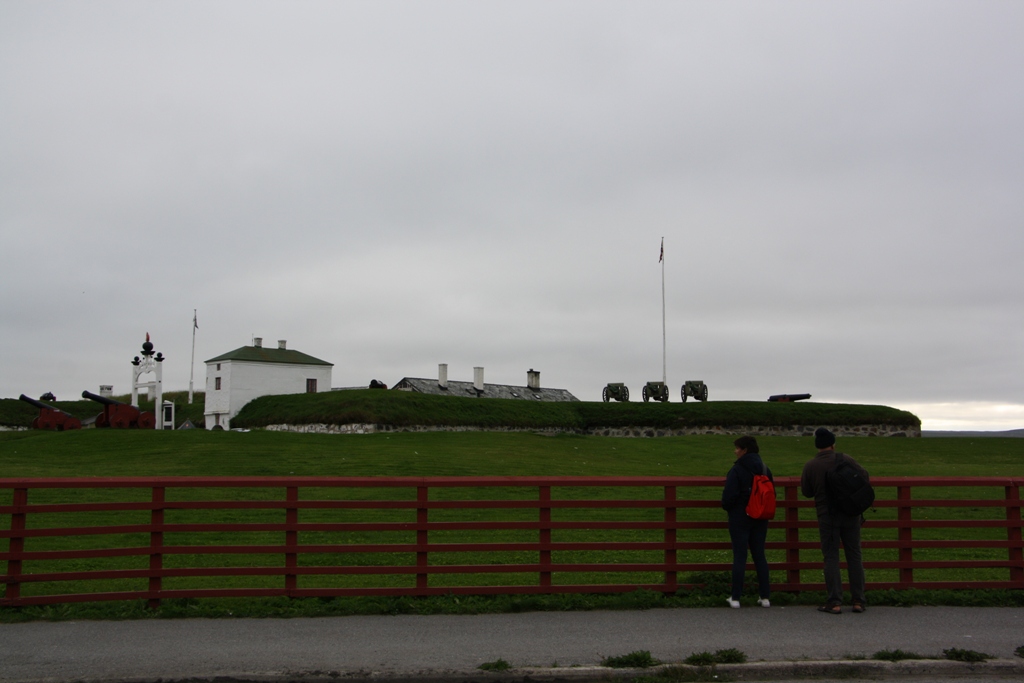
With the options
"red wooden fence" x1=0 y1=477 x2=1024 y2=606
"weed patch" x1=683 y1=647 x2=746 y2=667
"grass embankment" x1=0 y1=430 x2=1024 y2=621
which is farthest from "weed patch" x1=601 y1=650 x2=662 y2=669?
"grass embankment" x1=0 y1=430 x2=1024 y2=621

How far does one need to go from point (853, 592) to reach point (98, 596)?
7837 millimetres

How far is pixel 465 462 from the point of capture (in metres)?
27.4

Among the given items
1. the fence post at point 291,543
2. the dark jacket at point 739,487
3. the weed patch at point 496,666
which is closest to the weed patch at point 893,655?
the dark jacket at point 739,487

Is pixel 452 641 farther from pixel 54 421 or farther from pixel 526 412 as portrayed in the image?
pixel 526 412

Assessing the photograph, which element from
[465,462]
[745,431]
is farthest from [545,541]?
[745,431]

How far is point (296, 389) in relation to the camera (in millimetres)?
56531

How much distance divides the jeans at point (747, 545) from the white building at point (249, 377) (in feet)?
156

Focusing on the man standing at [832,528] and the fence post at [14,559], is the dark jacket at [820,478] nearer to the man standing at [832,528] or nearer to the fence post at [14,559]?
the man standing at [832,528]

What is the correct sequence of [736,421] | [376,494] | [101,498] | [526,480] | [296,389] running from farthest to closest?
[296,389] → [736,421] → [376,494] → [101,498] → [526,480]

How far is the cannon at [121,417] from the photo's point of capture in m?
45.3

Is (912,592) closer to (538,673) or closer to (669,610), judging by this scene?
(669,610)

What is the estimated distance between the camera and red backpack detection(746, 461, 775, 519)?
8883 mm

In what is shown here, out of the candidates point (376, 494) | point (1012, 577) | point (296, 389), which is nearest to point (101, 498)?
point (376, 494)

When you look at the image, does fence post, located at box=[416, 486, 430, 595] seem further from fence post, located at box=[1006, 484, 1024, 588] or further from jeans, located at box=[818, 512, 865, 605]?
fence post, located at box=[1006, 484, 1024, 588]
